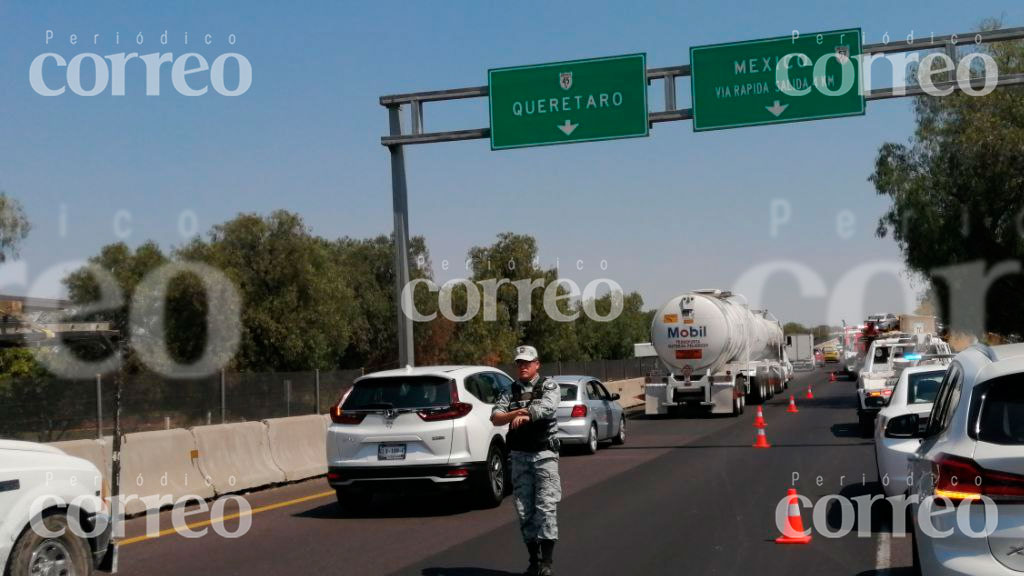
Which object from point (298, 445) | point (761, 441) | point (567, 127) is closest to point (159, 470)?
point (298, 445)

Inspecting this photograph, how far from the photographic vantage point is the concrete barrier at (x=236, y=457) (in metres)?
14.5

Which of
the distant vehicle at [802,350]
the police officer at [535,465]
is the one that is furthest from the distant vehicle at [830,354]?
the police officer at [535,465]

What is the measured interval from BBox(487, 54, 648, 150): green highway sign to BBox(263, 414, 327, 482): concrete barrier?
6606 mm

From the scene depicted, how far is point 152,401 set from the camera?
18578 millimetres

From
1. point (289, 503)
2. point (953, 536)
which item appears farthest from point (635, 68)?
point (953, 536)

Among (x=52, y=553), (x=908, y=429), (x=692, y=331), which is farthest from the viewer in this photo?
(x=692, y=331)

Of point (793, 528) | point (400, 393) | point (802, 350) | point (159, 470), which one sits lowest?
point (802, 350)

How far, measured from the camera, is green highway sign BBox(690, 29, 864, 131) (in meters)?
19.5

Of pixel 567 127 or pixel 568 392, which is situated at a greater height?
pixel 567 127

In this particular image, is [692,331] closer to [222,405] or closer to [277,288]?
[222,405]

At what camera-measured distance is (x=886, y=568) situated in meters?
8.95

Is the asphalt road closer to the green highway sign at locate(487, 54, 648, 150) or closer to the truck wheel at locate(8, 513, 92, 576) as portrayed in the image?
the truck wheel at locate(8, 513, 92, 576)

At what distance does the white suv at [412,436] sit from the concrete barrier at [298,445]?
351cm

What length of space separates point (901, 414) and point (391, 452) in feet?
18.3
